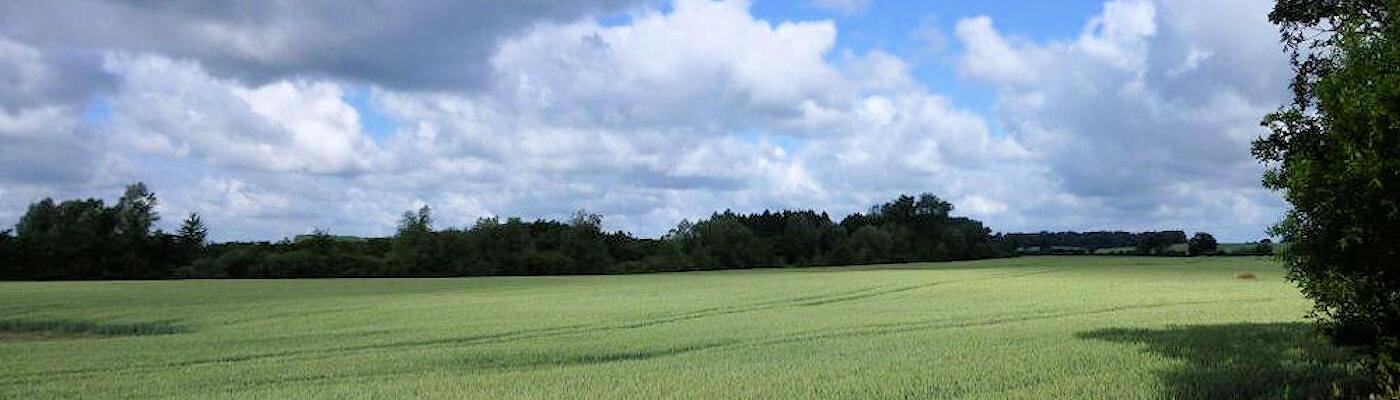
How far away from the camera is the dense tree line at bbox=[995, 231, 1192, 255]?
110m

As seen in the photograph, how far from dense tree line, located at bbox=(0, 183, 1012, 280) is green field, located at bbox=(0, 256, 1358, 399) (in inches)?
2182

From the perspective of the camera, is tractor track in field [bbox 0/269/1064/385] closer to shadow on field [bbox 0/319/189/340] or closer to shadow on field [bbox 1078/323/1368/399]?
shadow on field [bbox 1078/323/1368/399]

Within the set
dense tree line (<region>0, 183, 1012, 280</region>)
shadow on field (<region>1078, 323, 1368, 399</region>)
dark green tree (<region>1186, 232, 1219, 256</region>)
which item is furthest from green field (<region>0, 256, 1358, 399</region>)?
dark green tree (<region>1186, 232, 1219, 256</region>)

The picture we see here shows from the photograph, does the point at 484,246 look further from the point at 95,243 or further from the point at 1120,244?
the point at 1120,244

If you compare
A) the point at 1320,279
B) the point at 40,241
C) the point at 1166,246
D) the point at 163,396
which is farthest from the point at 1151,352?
the point at 1166,246

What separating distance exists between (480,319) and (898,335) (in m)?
13.3

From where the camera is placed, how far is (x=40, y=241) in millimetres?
82938

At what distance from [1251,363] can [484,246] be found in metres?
95.1

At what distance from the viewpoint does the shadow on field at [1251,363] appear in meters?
12.1

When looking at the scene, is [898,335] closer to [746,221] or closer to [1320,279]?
[1320,279]

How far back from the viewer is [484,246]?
103688mm

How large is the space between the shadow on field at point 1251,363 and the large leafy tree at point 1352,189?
0.97 metres

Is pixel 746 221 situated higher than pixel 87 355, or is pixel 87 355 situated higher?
pixel 746 221

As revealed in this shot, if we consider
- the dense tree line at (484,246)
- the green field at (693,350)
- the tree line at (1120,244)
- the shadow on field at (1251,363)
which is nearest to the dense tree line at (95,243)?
the dense tree line at (484,246)
